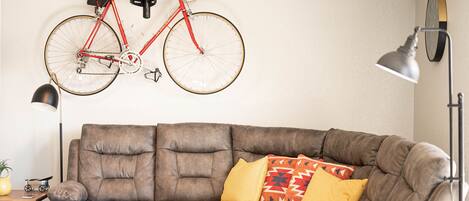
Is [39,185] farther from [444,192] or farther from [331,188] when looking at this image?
[444,192]

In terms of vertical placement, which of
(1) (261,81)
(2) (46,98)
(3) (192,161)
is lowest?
(3) (192,161)

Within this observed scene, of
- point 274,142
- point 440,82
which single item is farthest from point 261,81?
point 440,82

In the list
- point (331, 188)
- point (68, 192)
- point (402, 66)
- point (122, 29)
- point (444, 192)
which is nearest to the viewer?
point (402, 66)

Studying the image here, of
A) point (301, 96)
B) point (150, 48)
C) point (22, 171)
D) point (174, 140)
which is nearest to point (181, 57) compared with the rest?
point (150, 48)

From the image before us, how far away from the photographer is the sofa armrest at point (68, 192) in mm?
3633

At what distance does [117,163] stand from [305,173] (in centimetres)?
140

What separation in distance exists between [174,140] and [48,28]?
1431 mm

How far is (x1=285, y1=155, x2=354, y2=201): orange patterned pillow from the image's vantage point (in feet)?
11.3

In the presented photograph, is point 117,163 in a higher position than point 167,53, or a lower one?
lower

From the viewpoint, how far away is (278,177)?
3.68 meters

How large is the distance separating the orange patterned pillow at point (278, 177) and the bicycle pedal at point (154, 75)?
3.90 feet

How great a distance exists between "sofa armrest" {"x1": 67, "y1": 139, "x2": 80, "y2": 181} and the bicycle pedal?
2.46 feet

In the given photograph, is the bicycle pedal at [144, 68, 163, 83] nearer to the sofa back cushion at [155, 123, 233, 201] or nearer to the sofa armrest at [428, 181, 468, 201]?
the sofa back cushion at [155, 123, 233, 201]

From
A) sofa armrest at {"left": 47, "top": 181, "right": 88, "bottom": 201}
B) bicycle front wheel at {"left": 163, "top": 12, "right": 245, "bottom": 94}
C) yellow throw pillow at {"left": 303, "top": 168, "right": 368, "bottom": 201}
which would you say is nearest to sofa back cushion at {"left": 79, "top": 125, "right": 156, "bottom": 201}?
Result: sofa armrest at {"left": 47, "top": 181, "right": 88, "bottom": 201}
